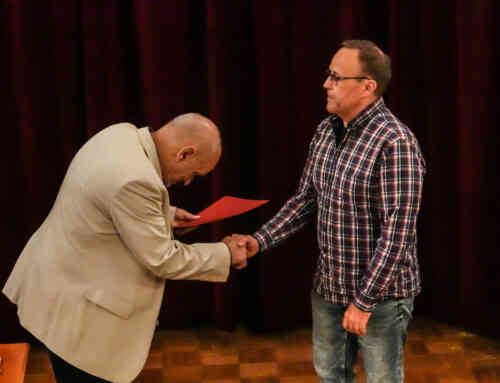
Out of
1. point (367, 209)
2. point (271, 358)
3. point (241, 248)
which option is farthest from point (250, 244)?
point (271, 358)

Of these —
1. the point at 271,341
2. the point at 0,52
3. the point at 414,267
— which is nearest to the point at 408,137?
the point at 414,267

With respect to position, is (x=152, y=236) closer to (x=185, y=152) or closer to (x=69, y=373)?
(x=185, y=152)

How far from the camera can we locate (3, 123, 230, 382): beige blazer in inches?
78.7

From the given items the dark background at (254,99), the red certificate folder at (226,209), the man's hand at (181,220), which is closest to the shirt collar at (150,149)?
the red certificate folder at (226,209)

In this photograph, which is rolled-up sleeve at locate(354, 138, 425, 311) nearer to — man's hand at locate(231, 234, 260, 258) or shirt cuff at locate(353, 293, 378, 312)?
shirt cuff at locate(353, 293, 378, 312)

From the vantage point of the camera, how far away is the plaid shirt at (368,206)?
2.13 meters

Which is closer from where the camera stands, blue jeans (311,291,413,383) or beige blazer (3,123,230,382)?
beige blazer (3,123,230,382)

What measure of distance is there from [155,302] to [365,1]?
5.57ft

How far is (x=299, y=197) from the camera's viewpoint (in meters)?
2.47

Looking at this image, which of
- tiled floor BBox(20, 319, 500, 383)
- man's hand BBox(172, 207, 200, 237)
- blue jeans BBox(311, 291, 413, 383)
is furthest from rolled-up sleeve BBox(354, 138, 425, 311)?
tiled floor BBox(20, 319, 500, 383)

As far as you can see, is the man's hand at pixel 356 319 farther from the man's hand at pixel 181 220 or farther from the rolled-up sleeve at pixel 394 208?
the man's hand at pixel 181 220

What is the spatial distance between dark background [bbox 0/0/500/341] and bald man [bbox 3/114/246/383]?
1.08 metres

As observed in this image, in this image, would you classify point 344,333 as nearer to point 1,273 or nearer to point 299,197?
point 299,197

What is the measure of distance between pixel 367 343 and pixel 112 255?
2.55 feet
